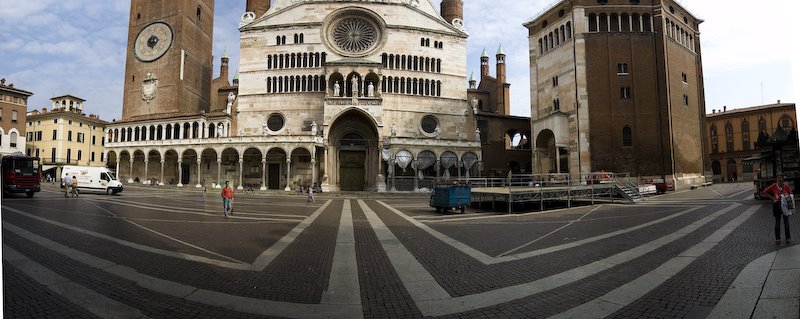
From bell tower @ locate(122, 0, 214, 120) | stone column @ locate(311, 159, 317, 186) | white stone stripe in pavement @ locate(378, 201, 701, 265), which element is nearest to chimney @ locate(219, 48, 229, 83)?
bell tower @ locate(122, 0, 214, 120)

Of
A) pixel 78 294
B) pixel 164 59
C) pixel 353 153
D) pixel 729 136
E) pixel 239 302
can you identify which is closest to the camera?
pixel 78 294

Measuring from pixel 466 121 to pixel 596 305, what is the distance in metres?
38.5

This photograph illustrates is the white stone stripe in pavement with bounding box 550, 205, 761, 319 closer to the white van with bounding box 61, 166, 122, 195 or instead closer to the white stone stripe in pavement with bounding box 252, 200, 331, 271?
the white stone stripe in pavement with bounding box 252, 200, 331, 271

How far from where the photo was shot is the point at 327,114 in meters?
36.1

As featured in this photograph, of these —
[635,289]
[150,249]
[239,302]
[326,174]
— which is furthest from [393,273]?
[326,174]

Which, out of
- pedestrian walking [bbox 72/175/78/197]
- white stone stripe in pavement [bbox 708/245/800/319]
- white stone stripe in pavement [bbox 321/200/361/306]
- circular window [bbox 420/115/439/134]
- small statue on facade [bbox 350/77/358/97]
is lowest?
white stone stripe in pavement [bbox 321/200/361/306]

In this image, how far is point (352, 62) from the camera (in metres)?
37.2

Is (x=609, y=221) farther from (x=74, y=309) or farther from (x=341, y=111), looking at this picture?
(x=341, y=111)

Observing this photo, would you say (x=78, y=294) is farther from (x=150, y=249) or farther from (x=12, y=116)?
(x=150, y=249)

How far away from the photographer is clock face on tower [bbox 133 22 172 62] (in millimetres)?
46969

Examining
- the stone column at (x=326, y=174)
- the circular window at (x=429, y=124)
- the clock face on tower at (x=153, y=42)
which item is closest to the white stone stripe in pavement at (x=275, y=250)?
the stone column at (x=326, y=174)

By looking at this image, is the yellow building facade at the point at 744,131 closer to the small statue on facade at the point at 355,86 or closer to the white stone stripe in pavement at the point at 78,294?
the white stone stripe in pavement at the point at 78,294

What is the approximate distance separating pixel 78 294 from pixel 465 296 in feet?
15.3

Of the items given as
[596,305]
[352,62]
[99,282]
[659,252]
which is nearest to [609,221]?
[659,252]
